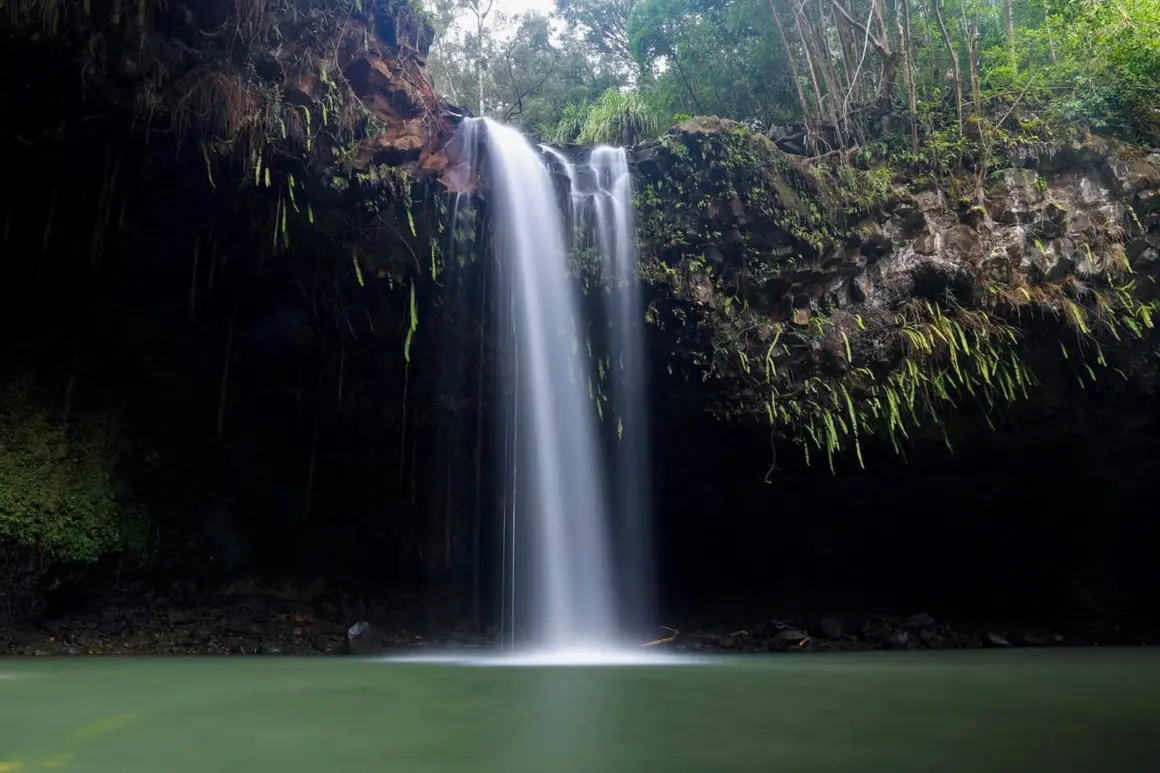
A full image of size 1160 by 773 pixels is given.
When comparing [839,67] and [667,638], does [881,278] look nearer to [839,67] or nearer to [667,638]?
[667,638]

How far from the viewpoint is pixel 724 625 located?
431 inches

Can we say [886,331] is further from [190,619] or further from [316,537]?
[190,619]

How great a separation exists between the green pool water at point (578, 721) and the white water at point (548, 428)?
364 cm

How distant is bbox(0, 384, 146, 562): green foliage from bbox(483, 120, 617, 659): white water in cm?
476

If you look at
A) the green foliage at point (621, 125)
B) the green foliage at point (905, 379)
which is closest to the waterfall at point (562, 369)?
the green foliage at point (905, 379)

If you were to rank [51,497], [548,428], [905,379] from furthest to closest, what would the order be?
[548,428] < [905,379] < [51,497]

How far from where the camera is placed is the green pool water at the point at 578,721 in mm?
2684

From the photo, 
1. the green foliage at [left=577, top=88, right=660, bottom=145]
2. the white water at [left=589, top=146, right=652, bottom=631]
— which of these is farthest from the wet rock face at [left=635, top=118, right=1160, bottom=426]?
the green foliage at [left=577, top=88, right=660, bottom=145]

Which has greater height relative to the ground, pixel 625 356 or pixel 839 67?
pixel 839 67

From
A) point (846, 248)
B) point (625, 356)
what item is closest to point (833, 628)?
point (625, 356)

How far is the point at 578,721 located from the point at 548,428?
19.5ft

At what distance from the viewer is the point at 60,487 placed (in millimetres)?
9242

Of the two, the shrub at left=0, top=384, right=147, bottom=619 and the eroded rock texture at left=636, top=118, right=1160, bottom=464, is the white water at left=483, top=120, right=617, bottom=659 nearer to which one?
the eroded rock texture at left=636, top=118, right=1160, bottom=464

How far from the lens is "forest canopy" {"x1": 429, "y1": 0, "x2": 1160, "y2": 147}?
32.7 feet
